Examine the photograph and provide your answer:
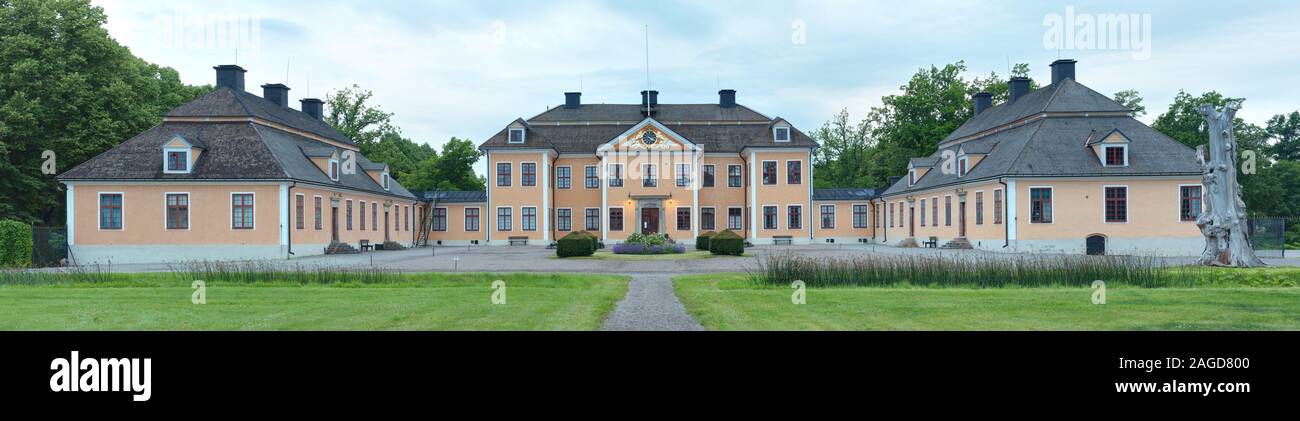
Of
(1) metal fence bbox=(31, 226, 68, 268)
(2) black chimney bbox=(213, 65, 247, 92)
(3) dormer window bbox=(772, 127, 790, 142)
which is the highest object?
(2) black chimney bbox=(213, 65, 247, 92)

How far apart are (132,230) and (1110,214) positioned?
41247mm

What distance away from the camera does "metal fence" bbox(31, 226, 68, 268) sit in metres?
30.7

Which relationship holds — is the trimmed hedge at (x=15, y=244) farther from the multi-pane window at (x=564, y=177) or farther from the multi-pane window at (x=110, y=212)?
the multi-pane window at (x=564, y=177)

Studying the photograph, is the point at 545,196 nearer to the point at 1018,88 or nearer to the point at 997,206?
the point at 997,206

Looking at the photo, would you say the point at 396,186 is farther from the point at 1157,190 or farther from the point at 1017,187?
the point at 1157,190

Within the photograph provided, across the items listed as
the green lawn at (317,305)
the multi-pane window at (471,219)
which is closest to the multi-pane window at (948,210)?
the multi-pane window at (471,219)

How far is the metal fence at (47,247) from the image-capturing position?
30.7m

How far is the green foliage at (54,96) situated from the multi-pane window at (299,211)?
410 inches

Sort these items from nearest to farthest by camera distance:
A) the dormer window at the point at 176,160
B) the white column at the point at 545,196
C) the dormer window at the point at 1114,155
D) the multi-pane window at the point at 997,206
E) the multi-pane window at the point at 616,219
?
the dormer window at the point at 176,160, the dormer window at the point at 1114,155, the multi-pane window at the point at 997,206, the white column at the point at 545,196, the multi-pane window at the point at 616,219

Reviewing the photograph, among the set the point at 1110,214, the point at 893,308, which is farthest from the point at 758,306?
the point at 1110,214

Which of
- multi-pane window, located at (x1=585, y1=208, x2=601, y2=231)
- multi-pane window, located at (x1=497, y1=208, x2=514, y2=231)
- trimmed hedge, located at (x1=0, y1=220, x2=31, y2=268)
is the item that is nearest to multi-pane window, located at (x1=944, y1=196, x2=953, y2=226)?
multi-pane window, located at (x1=585, y1=208, x2=601, y2=231)

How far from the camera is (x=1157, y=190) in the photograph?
119ft

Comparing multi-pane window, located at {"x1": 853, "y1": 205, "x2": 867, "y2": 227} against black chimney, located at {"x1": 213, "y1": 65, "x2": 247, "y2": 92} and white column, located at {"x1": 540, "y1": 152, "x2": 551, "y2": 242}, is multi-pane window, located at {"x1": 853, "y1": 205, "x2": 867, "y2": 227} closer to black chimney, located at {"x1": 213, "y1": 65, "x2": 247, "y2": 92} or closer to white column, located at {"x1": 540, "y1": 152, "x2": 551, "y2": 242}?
white column, located at {"x1": 540, "y1": 152, "x2": 551, "y2": 242}

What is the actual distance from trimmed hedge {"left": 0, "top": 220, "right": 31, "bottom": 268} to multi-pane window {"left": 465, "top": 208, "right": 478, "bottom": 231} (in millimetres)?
26581
